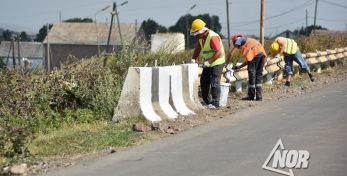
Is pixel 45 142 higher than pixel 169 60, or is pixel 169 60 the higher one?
pixel 169 60

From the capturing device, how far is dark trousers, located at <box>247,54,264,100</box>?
567 inches

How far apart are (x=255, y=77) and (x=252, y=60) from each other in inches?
15.8

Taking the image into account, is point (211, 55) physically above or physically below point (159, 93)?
above

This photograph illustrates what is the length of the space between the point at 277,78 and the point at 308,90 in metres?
2.74

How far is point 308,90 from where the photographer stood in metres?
16.7

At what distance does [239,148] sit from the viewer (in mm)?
8430

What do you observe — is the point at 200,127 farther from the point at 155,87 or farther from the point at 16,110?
the point at 16,110

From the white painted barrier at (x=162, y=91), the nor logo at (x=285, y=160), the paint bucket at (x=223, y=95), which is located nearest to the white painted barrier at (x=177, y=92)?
the white painted barrier at (x=162, y=91)

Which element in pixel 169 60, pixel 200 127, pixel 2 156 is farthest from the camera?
pixel 169 60

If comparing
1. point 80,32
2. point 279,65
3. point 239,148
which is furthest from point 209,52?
point 80,32

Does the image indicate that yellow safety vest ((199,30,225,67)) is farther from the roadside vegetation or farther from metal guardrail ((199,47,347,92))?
the roadside vegetation

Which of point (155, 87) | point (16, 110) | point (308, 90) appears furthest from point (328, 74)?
point (16, 110)

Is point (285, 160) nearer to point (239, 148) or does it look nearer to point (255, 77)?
point (239, 148)

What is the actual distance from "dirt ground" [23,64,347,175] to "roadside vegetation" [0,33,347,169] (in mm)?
404
